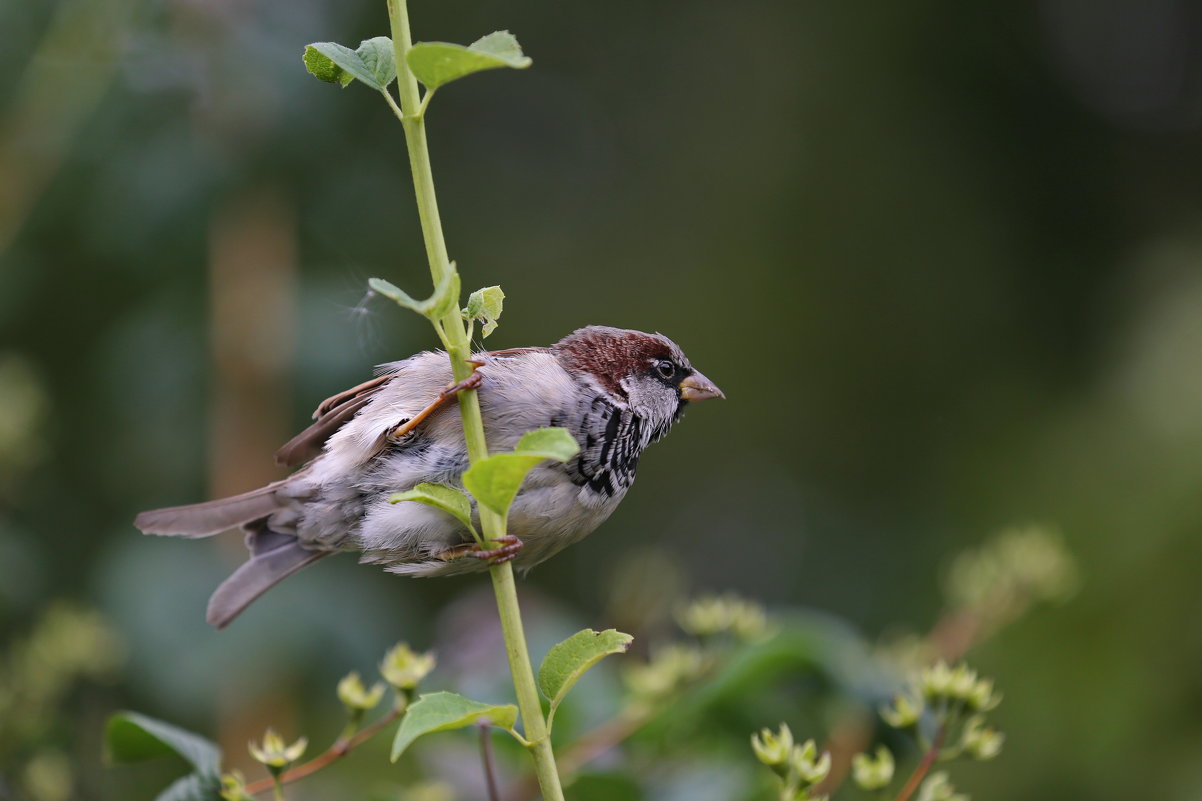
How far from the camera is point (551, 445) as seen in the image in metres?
1.04

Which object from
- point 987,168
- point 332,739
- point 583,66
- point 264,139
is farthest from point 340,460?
point 583,66

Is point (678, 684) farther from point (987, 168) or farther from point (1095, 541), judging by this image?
point (987, 168)

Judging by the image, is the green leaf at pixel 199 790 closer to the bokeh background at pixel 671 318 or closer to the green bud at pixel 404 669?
the green bud at pixel 404 669

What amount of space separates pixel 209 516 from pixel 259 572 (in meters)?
0.17

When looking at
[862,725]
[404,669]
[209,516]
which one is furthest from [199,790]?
[862,725]

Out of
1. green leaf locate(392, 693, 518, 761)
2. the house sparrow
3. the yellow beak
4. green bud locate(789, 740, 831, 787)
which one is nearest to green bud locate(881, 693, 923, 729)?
green bud locate(789, 740, 831, 787)

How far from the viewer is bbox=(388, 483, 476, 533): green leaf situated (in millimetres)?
1059

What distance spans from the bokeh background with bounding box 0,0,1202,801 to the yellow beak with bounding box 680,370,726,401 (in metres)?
0.55

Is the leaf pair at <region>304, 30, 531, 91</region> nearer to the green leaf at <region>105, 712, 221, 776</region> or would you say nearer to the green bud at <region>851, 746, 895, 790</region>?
the green leaf at <region>105, 712, 221, 776</region>

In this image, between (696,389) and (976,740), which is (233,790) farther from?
(696,389)

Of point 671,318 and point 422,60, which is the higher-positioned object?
point 671,318

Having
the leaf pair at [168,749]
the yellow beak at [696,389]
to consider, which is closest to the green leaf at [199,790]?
the leaf pair at [168,749]

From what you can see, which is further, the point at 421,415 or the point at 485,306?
the point at 421,415

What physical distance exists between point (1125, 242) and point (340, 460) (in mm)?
3573
